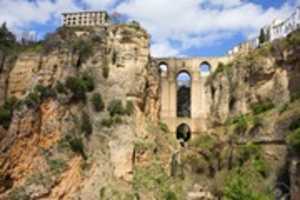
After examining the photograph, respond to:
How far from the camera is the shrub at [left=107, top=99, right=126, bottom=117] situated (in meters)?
47.3

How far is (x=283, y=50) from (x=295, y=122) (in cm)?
1144

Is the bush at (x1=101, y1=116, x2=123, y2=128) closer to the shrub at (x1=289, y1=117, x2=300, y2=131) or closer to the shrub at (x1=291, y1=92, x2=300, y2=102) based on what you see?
the shrub at (x1=289, y1=117, x2=300, y2=131)

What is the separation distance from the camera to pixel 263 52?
55.1 metres

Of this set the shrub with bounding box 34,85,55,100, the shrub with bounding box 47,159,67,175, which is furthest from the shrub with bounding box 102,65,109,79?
the shrub with bounding box 47,159,67,175

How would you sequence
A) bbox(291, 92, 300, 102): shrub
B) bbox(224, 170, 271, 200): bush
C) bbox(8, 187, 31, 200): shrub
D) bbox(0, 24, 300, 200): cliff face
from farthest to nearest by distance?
bbox(291, 92, 300, 102): shrub
bbox(0, 24, 300, 200): cliff face
bbox(8, 187, 31, 200): shrub
bbox(224, 170, 271, 200): bush

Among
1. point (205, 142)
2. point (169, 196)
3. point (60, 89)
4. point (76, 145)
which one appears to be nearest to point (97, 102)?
point (60, 89)

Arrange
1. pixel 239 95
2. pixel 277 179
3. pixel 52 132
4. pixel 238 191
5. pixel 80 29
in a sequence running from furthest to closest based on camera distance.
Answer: pixel 239 95
pixel 80 29
pixel 52 132
pixel 277 179
pixel 238 191

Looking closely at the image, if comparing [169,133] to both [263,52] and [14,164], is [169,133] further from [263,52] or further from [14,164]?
[14,164]

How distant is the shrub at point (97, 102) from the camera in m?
47.4

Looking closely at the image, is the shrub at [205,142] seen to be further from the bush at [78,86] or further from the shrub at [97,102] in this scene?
the bush at [78,86]

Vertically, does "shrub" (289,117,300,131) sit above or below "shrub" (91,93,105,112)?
below

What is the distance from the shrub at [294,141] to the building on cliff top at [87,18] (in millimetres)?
23928

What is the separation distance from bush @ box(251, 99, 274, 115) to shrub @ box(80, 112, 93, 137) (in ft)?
54.7

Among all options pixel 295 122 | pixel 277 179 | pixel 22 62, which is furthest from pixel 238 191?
pixel 22 62
